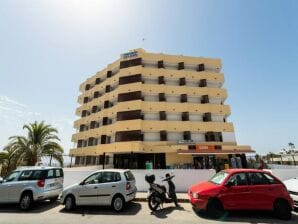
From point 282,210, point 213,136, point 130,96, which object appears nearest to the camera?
point 282,210

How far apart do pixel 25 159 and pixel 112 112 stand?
12.3 metres

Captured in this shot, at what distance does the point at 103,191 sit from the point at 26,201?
377 cm

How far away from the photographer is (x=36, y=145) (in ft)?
68.5

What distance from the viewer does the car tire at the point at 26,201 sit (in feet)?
28.6

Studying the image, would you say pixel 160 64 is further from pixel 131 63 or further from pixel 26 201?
pixel 26 201

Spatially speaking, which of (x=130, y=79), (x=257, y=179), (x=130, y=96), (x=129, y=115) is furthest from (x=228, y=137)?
(x=257, y=179)

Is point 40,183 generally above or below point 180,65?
below

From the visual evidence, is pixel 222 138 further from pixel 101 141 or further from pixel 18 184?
pixel 18 184

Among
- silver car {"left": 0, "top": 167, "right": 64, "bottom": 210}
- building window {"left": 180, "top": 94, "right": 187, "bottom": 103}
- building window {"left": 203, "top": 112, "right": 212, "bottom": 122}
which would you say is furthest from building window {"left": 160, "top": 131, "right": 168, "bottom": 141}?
silver car {"left": 0, "top": 167, "right": 64, "bottom": 210}

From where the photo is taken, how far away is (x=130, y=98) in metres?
27.5

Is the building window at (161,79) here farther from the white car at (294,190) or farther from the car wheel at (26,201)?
the car wheel at (26,201)

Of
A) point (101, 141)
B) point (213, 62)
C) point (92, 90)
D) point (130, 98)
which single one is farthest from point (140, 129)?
point (213, 62)

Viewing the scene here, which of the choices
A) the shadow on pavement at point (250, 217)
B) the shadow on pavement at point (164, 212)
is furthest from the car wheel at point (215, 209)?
the shadow on pavement at point (164, 212)

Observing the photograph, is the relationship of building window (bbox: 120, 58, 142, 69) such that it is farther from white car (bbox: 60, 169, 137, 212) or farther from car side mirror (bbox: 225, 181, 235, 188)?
car side mirror (bbox: 225, 181, 235, 188)
